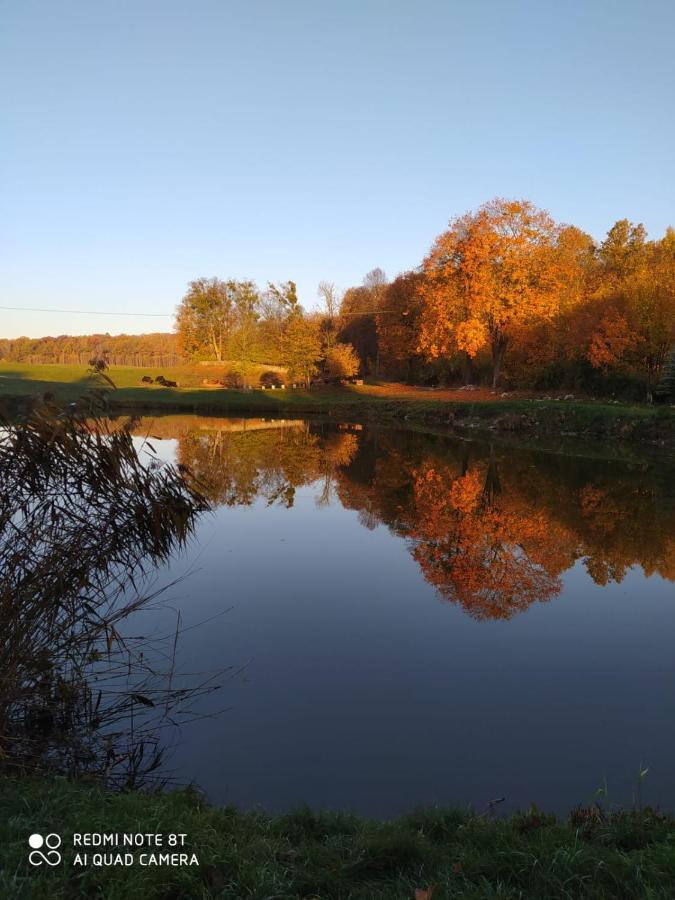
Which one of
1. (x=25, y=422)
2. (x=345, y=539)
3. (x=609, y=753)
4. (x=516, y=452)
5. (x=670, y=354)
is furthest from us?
(x=670, y=354)

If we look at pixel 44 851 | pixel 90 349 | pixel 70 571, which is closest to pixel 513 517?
pixel 70 571

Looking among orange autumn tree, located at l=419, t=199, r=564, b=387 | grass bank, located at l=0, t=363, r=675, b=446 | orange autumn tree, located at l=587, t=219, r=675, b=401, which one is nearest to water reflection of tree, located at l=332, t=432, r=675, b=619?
grass bank, located at l=0, t=363, r=675, b=446

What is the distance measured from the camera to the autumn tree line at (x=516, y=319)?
36.6 meters

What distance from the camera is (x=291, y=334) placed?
2313 inches

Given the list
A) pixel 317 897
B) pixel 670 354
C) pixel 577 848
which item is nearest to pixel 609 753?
pixel 577 848

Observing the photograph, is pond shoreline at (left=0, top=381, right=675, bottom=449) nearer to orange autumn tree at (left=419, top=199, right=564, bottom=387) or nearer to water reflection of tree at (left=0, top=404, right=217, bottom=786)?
orange autumn tree at (left=419, top=199, right=564, bottom=387)

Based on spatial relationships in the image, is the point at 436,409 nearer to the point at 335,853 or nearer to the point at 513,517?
the point at 513,517

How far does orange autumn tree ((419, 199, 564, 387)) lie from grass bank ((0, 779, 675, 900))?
1589 inches

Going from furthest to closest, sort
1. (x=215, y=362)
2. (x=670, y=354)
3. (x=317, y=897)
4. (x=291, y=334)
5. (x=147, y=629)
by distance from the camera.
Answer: (x=215, y=362) < (x=291, y=334) < (x=670, y=354) < (x=147, y=629) < (x=317, y=897)

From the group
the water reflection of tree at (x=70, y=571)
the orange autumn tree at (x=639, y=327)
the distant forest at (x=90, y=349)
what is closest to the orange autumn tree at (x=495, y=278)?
the orange autumn tree at (x=639, y=327)

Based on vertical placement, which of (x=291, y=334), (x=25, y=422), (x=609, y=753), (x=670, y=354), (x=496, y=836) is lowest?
(x=609, y=753)

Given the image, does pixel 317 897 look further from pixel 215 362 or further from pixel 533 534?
pixel 215 362

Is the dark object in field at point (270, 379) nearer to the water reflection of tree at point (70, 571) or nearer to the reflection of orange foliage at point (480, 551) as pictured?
the reflection of orange foliage at point (480, 551)

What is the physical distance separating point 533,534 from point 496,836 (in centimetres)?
1031
